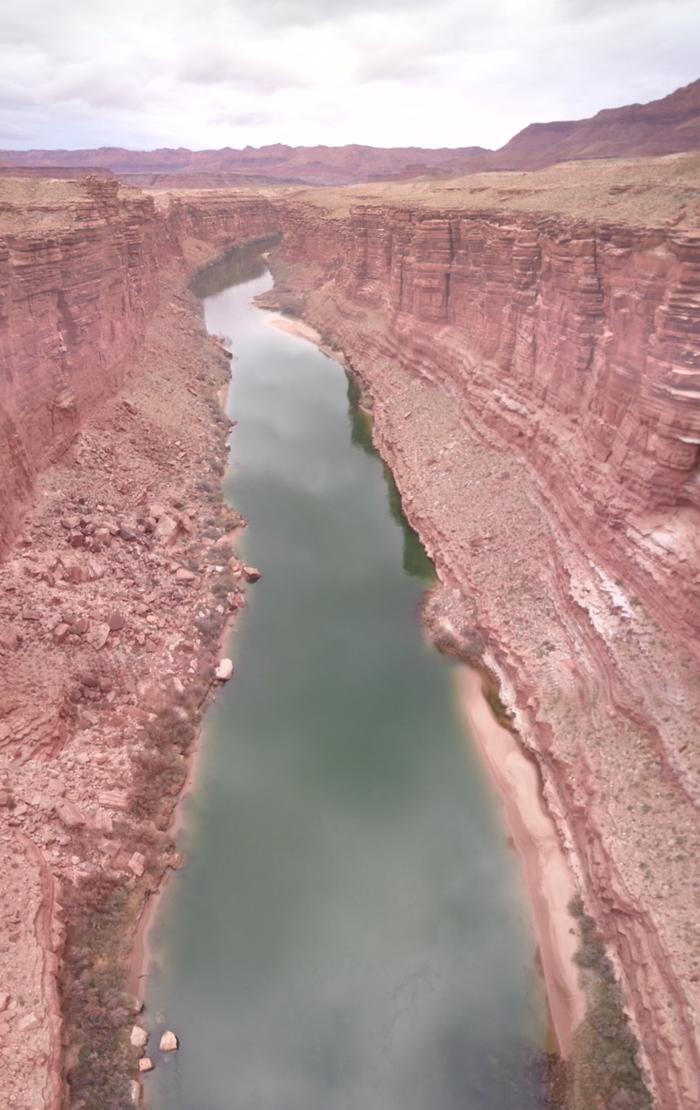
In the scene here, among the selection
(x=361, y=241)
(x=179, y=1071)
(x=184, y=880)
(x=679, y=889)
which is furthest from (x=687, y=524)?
(x=361, y=241)

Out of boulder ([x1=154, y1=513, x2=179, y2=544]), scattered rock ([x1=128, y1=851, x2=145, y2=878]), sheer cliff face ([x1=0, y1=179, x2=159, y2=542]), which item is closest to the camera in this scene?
scattered rock ([x1=128, y1=851, x2=145, y2=878])

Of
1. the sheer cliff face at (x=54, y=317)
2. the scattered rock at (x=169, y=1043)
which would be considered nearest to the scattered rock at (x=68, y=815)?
the scattered rock at (x=169, y=1043)

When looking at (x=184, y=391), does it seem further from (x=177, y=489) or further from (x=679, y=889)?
(x=679, y=889)

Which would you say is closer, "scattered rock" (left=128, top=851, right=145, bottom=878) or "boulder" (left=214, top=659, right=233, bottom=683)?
"scattered rock" (left=128, top=851, right=145, bottom=878)

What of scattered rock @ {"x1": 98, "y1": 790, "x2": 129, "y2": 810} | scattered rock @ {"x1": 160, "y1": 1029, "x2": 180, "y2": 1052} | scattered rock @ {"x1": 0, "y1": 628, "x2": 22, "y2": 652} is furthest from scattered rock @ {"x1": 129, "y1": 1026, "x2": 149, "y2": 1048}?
scattered rock @ {"x1": 0, "y1": 628, "x2": 22, "y2": 652}

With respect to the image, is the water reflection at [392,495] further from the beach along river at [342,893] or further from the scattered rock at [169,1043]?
the scattered rock at [169,1043]

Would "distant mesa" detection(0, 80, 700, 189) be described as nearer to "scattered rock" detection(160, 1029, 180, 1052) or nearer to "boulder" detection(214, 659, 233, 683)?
"boulder" detection(214, 659, 233, 683)
